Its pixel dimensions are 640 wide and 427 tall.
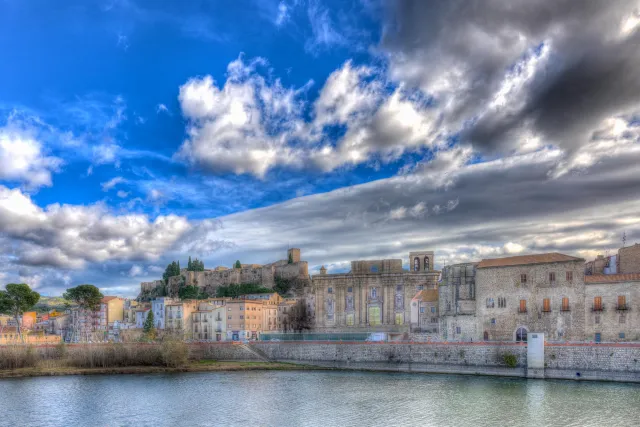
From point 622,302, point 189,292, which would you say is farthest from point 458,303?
point 189,292

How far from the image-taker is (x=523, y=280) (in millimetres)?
56781

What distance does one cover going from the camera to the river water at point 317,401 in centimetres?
3325

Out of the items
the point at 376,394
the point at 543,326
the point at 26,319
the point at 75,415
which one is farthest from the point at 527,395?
the point at 26,319

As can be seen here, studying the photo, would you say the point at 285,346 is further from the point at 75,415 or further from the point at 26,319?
the point at 26,319

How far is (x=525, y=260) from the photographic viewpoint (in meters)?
58.5

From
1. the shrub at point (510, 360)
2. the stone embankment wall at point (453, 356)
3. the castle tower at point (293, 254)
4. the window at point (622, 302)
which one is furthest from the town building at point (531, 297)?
the castle tower at point (293, 254)

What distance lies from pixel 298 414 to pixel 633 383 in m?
27.9

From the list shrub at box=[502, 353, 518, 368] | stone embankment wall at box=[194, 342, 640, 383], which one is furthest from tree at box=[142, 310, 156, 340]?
shrub at box=[502, 353, 518, 368]

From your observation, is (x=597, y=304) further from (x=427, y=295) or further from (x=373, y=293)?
(x=373, y=293)

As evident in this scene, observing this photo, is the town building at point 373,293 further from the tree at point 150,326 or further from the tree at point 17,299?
the tree at point 17,299

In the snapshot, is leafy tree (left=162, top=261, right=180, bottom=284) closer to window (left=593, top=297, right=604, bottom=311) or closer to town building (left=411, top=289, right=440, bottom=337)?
town building (left=411, top=289, right=440, bottom=337)

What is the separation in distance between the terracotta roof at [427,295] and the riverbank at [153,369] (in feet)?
51.7

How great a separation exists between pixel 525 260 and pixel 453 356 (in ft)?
41.2

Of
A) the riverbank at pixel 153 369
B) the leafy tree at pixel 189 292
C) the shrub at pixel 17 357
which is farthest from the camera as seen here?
the leafy tree at pixel 189 292
